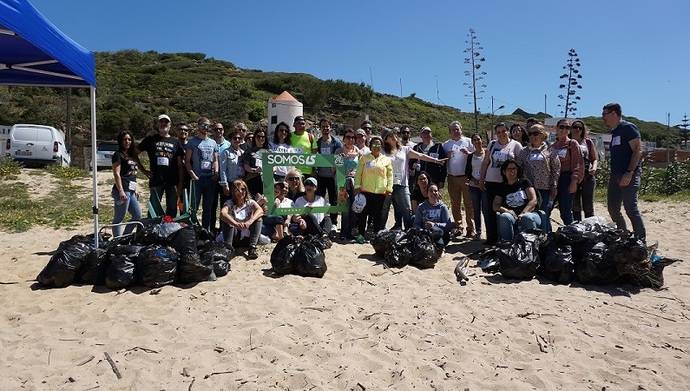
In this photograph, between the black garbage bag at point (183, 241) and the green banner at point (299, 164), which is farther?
the green banner at point (299, 164)

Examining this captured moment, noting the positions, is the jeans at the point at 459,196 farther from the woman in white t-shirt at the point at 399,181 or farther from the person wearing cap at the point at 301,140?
the person wearing cap at the point at 301,140

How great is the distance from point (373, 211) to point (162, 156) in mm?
3064

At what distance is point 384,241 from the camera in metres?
6.42

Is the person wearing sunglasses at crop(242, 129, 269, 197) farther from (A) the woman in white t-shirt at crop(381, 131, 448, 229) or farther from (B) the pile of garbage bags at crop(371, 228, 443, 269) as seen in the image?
(B) the pile of garbage bags at crop(371, 228, 443, 269)

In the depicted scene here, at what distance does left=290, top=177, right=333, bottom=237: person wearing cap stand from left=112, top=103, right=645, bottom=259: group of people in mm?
16

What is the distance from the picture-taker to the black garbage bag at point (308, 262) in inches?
221

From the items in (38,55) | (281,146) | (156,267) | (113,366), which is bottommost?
(113,366)

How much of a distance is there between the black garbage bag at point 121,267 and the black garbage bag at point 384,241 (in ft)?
9.42

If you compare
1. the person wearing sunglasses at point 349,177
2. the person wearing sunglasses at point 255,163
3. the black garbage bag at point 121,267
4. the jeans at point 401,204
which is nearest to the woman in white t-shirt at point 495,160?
the jeans at point 401,204

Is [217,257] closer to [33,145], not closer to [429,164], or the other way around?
[429,164]

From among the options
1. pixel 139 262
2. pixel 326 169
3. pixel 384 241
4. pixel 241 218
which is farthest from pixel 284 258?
pixel 326 169

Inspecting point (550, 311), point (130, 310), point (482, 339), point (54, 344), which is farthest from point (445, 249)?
point (54, 344)

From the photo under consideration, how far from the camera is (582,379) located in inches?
134

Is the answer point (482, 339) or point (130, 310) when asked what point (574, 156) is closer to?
point (482, 339)
